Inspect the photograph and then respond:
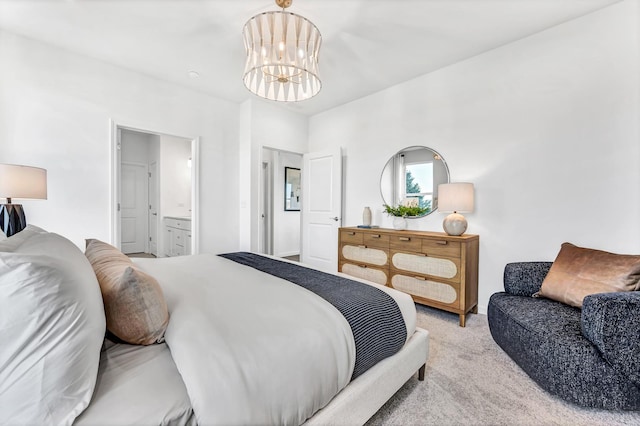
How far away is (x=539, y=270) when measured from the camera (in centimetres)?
212

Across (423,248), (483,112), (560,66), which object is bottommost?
(423,248)

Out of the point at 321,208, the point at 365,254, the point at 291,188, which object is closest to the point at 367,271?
the point at 365,254

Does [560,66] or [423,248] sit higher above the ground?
[560,66]

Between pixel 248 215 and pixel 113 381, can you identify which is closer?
pixel 113 381

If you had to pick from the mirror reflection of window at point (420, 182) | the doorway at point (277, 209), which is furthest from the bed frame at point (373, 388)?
the doorway at point (277, 209)

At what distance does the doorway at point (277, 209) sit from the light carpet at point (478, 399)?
4016 mm

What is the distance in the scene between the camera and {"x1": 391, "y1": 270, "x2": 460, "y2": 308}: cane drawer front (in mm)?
2598

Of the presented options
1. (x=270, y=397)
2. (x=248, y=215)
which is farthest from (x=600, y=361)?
(x=248, y=215)

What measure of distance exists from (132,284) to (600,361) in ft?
7.17

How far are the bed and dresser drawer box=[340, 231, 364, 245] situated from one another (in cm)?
193

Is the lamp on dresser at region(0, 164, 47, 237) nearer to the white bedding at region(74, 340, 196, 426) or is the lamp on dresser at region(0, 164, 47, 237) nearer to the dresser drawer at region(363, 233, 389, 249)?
the white bedding at region(74, 340, 196, 426)

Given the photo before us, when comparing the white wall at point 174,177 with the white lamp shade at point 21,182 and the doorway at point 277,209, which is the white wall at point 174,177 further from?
the white lamp shade at point 21,182

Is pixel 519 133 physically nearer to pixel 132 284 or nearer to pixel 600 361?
pixel 600 361

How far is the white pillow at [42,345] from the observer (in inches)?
25.6
